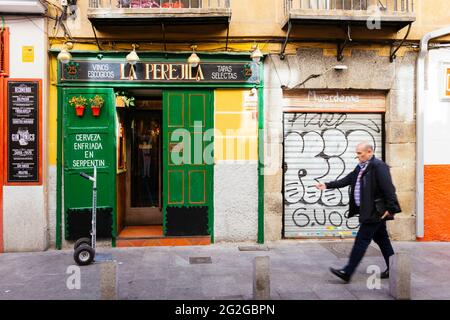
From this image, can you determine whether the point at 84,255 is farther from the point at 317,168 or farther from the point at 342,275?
the point at 317,168

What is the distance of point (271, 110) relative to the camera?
9.00 metres

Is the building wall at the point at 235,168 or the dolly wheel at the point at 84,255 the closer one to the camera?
the dolly wheel at the point at 84,255

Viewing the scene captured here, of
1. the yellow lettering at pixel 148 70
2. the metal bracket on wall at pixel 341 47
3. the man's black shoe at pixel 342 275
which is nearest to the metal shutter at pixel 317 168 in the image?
the metal bracket on wall at pixel 341 47

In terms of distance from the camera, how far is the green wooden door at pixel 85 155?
→ 338 inches

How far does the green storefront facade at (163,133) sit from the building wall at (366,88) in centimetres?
24

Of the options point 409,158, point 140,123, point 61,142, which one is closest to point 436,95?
point 409,158

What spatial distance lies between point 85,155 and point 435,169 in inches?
289

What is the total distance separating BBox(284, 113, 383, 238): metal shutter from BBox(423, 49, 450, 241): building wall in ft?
4.85

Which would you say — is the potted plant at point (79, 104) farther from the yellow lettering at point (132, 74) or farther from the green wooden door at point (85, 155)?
the yellow lettering at point (132, 74)

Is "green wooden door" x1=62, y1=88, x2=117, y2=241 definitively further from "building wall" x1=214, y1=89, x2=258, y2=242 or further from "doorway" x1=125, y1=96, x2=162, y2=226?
"building wall" x1=214, y1=89, x2=258, y2=242

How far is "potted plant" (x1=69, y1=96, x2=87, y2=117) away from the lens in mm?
8477

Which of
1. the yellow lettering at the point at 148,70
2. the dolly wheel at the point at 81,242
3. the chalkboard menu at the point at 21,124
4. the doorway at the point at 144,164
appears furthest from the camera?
the doorway at the point at 144,164
